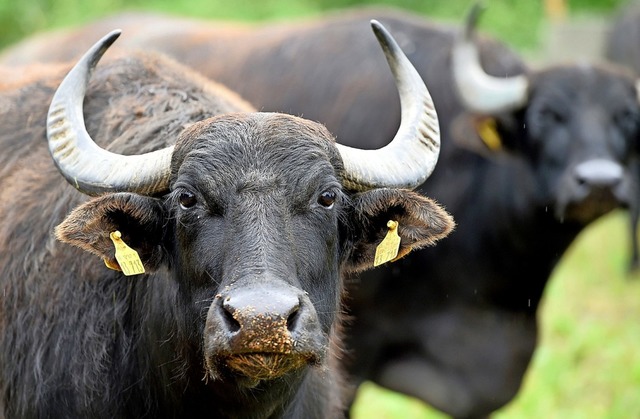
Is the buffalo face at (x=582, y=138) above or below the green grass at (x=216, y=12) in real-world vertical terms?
above

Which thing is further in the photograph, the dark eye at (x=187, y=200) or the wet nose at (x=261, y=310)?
the dark eye at (x=187, y=200)

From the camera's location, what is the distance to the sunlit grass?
A: 32.1ft

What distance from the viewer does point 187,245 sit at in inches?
189

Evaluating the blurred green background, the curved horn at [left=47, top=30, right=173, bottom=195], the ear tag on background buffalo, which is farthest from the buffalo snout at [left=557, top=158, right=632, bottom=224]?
the curved horn at [left=47, top=30, right=173, bottom=195]

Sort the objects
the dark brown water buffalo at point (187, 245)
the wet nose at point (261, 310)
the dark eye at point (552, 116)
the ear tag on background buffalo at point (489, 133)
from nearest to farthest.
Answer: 1. the wet nose at point (261, 310)
2. the dark brown water buffalo at point (187, 245)
3. the dark eye at point (552, 116)
4. the ear tag on background buffalo at point (489, 133)

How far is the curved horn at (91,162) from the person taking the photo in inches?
194

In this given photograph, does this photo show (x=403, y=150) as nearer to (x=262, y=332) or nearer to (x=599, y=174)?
(x=262, y=332)

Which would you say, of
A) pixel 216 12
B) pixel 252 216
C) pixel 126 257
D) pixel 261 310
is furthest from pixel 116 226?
pixel 216 12

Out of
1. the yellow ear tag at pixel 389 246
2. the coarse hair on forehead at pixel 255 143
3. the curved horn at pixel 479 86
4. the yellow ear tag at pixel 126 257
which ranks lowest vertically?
the curved horn at pixel 479 86

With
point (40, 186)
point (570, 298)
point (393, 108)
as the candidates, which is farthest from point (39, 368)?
point (570, 298)

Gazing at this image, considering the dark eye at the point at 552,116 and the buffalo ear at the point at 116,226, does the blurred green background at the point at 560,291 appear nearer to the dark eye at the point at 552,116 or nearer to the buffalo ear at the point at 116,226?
the dark eye at the point at 552,116

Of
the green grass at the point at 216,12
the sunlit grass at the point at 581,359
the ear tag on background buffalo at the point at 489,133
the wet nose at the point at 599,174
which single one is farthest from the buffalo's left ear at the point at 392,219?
the green grass at the point at 216,12

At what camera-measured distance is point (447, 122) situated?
9.38 meters

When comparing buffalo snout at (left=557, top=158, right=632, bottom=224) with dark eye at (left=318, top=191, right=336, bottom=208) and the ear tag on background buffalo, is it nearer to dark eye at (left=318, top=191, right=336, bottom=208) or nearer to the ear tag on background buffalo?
the ear tag on background buffalo
